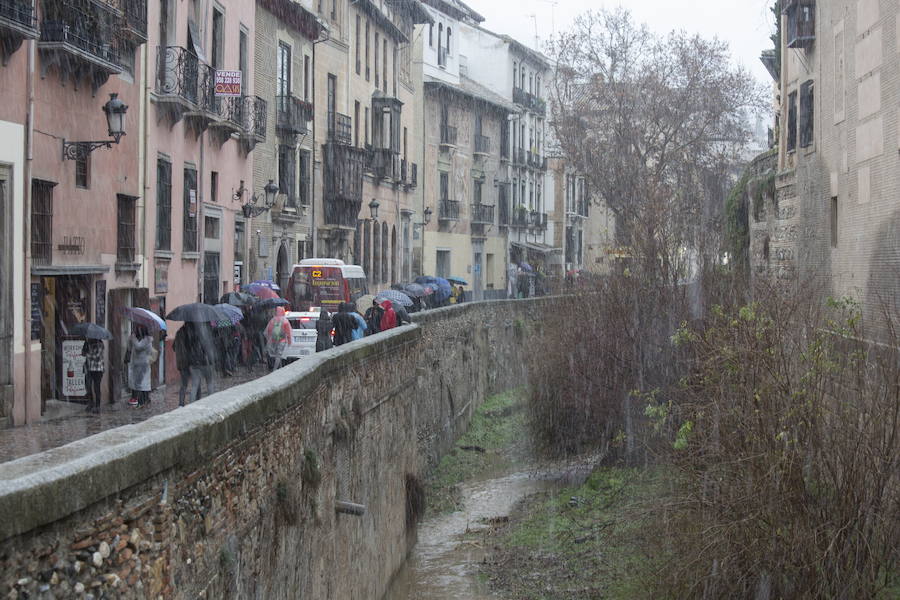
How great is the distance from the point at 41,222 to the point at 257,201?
13.4 m

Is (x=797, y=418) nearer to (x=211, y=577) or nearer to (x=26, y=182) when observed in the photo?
(x=211, y=577)

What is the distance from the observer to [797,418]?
9977 mm

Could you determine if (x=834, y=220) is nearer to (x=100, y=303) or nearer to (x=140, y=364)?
(x=140, y=364)

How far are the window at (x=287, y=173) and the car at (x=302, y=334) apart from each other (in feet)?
A: 27.5

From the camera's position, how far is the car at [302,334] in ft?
79.2

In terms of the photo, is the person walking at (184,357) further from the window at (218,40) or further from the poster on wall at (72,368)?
the window at (218,40)

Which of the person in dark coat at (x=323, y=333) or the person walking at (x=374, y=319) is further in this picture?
the person walking at (x=374, y=319)

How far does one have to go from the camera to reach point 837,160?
2002 centimetres

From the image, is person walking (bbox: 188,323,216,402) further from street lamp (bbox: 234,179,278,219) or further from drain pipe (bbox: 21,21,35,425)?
street lamp (bbox: 234,179,278,219)

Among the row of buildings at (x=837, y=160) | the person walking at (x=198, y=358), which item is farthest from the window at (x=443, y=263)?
the person walking at (x=198, y=358)

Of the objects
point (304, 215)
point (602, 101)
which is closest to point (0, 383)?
point (304, 215)

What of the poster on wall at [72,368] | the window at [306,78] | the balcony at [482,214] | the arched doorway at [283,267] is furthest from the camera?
the balcony at [482,214]

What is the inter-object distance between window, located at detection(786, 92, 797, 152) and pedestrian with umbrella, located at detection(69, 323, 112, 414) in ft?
44.8

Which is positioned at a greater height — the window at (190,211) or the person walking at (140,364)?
the window at (190,211)
